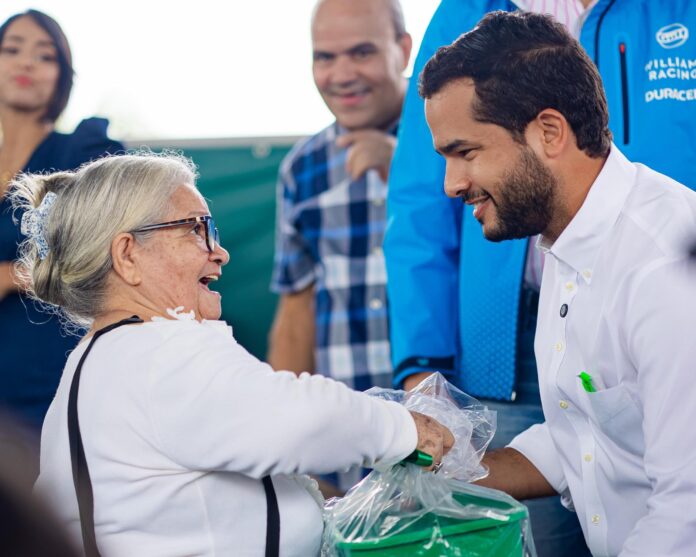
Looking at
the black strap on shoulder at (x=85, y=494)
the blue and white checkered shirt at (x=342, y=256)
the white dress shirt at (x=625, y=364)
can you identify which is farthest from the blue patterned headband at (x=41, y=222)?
the blue and white checkered shirt at (x=342, y=256)

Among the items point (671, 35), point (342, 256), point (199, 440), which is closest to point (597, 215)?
point (671, 35)

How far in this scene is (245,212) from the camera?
4.30 m

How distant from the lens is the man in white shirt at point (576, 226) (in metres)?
2.08

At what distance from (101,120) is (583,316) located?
1.83 m

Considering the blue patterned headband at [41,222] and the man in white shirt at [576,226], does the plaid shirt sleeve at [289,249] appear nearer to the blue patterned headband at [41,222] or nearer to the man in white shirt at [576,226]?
the man in white shirt at [576,226]

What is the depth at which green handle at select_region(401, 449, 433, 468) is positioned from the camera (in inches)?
77.2

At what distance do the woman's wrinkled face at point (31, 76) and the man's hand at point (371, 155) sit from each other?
106 centimetres

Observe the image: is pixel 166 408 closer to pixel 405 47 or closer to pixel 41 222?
pixel 41 222

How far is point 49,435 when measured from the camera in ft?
6.56

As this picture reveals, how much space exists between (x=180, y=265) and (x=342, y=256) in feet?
6.23

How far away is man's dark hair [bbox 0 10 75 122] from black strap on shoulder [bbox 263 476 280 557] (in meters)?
2.10

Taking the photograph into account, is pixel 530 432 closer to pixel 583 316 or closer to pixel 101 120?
pixel 583 316

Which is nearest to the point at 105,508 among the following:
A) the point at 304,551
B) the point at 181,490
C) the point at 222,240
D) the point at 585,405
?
the point at 181,490

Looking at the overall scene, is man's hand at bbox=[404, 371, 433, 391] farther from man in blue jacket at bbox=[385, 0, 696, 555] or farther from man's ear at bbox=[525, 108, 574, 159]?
man's ear at bbox=[525, 108, 574, 159]
